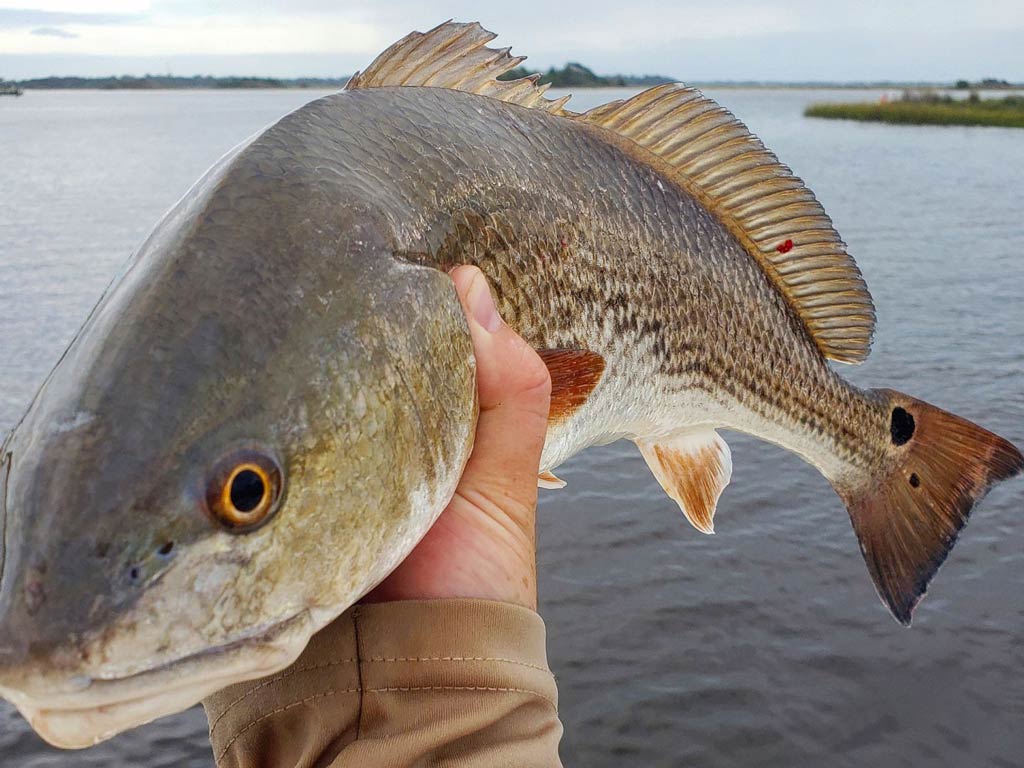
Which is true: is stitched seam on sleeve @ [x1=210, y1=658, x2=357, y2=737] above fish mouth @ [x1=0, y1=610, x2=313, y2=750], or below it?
below

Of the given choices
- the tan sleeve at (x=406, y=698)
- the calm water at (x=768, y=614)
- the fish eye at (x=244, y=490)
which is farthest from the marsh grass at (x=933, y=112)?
the fish eye at (x=244, y=490)

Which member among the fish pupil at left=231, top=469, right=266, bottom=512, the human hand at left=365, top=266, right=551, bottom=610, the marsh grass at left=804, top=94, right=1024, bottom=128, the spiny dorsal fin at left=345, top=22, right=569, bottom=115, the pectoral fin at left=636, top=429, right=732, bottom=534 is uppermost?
the spiny dorsal fin at left=345, top=22, right=569, bottom=115

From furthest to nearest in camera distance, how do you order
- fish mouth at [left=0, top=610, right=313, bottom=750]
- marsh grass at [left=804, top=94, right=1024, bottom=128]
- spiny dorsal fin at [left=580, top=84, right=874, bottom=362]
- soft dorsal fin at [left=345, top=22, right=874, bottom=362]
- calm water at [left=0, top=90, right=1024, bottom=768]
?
marsh grass at [left=804, top=94, right=1024, bottom=128] < calm water at [left=0, top=90, right=1024, bottom=768] < spiny dorsal fin at [left=580, top=84, right=874, bottom=362] < soft dorsal fin at [left=345, top=22, right=874, bottom=362] < fish mouth at [left=0, top=610, right=313, bottom=750]

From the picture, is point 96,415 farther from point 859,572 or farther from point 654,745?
point 859,572

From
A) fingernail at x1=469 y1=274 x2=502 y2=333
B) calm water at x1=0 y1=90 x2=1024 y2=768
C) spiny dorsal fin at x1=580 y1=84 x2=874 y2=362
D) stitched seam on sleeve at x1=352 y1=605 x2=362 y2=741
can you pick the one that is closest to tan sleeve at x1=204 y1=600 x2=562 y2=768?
stitched seam on sleeve at x1=352 y1=605 x2=362 y2=741

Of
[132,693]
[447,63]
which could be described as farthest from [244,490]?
[447,63]

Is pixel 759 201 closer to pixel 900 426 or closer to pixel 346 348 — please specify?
pixel 900 426

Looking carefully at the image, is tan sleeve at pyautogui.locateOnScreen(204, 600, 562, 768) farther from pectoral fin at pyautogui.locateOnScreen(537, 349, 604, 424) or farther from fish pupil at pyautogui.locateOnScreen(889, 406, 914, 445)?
fish pupil at pyautogui.locateOnScreen(889, 406, 914, 445)
